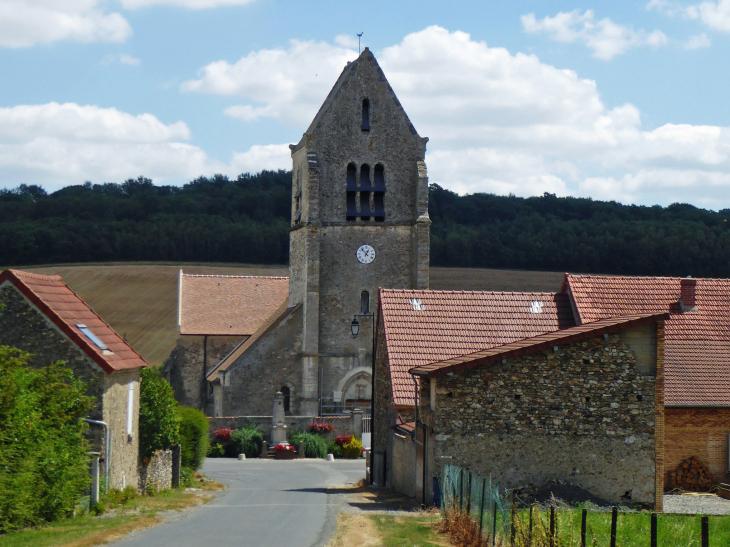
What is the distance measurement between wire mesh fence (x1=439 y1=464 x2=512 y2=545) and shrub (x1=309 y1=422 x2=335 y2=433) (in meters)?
21.4

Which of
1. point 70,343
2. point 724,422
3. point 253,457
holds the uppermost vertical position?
point 70,343

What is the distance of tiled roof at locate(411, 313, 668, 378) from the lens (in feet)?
61.5

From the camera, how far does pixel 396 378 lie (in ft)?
77.3

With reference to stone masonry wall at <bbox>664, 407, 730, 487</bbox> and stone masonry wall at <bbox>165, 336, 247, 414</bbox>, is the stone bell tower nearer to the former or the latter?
stone masonry wall at <bbox>165, 336, 247, 414</bbox>

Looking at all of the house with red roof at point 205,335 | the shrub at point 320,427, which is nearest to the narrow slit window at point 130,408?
the shrub at point 320,427

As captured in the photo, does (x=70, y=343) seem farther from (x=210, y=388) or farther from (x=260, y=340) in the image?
(x=210, y=388)

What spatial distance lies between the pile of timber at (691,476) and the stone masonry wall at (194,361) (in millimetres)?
27507

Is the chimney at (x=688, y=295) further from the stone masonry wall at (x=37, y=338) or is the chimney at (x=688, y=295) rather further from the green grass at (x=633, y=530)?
the stone masonry wall at (x=37, y=338)

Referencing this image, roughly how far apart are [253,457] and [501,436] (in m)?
20.5

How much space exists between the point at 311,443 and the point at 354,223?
9064 millimetres

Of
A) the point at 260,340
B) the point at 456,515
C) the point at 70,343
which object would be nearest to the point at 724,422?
the point at 456,515

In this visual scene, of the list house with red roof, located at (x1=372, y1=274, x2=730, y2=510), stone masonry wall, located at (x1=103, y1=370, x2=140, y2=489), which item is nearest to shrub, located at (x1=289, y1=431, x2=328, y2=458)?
stone masonry wall, located at (x1=103, y1=370, x2=140, y2=489)

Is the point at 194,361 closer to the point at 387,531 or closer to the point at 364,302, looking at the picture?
the point at 364,302

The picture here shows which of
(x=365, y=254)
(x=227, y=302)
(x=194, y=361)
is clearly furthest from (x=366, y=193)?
(x=194, y=361)
